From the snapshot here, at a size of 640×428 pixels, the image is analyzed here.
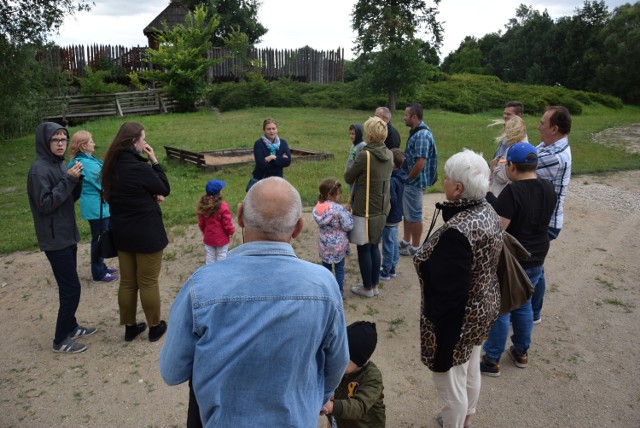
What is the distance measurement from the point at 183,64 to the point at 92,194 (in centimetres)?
2028

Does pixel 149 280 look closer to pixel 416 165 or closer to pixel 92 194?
pixel 92 194

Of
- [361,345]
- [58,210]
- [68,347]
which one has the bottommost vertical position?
[68,347]

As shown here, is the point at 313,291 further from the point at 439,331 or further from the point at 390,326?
the point at 390,326

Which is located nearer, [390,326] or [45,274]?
[390,326]

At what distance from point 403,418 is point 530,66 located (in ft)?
168

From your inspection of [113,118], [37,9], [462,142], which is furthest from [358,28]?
[37,9]

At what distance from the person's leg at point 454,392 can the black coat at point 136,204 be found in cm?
264

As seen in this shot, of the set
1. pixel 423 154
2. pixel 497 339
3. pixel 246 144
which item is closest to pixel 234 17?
pixel 246 144

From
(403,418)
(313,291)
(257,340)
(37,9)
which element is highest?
(37,9)

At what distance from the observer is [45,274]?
611 centimetres

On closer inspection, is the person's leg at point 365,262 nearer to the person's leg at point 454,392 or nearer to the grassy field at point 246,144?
A: the person's leg at point 454,392

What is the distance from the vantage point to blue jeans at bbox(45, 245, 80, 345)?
4.28 meters

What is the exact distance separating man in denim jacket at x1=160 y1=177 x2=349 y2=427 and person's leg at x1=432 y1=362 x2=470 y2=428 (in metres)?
1.46

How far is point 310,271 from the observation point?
183cm
